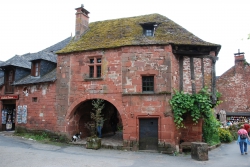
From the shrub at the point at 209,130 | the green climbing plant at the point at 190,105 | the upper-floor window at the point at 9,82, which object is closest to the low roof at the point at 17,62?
the upper-floor window at the point at 9,82

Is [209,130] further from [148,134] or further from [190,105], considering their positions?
[148,134]

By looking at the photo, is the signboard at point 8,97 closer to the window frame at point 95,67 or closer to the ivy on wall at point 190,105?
the window frame at point 95,67

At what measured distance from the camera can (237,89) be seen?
88.5 ft

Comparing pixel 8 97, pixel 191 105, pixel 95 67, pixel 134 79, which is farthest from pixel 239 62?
pixel 8 97

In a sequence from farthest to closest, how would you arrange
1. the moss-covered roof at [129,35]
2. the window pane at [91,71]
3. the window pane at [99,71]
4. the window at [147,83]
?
the window pane at [91,71], the window pane at [99,71], the moss-covered roof at [129,35], the window at [147,83]

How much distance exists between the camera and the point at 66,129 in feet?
48.2

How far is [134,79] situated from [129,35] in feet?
10.9

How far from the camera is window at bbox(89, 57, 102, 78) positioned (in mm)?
14430

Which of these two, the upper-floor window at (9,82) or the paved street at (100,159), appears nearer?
the paved street at (100,159)

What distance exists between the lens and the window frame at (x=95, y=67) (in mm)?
14430

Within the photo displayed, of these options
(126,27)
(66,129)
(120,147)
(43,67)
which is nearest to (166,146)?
(120,147)

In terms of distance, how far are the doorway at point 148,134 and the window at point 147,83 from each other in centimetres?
177

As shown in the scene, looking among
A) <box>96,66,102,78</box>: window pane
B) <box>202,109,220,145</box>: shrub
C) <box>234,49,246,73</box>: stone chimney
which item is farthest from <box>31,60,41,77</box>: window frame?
<box>234,49,246,73</box>: stone chimney

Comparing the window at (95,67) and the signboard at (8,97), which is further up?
the window at (95,67)
